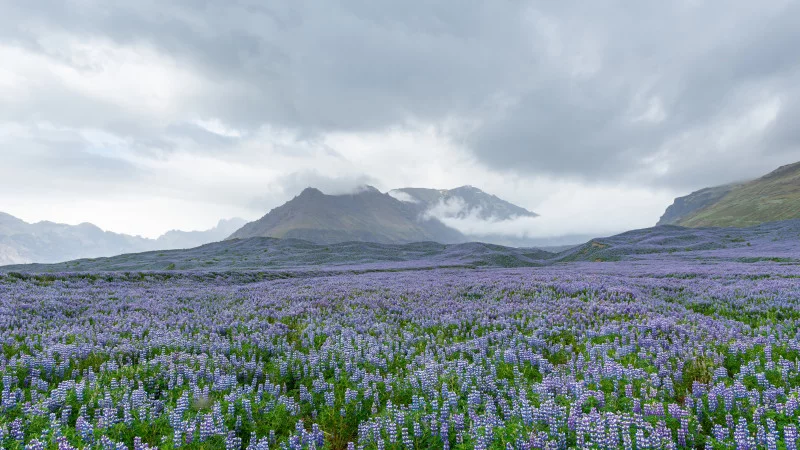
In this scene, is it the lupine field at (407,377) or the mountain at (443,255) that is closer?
the lupine field at (407,377)

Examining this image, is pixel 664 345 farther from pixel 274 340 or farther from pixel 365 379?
pixel 274 340

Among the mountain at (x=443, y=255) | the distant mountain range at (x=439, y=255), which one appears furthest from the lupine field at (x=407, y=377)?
the mountain at (x=443, y=255)

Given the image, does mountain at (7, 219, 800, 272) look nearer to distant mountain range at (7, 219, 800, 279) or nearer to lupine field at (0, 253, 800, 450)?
distant mountain range at (7, 219, 800, 279)

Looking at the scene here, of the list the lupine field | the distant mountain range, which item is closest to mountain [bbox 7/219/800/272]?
the distant mountain range

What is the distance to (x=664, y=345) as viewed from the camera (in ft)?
26.2

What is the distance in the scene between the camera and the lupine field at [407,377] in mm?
4660

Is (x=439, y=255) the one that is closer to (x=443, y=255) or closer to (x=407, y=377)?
(x=443, y=255)

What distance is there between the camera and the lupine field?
466cm

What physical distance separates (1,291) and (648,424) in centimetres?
2299

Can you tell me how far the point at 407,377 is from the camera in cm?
673

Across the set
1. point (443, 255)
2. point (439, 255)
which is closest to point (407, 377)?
point (443, 255)

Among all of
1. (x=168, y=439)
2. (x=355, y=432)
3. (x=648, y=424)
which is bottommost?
(x=355, y=432)

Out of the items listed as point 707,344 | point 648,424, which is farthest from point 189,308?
point 707,344

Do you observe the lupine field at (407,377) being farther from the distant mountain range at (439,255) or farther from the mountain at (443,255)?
the mountain at (443,255)
